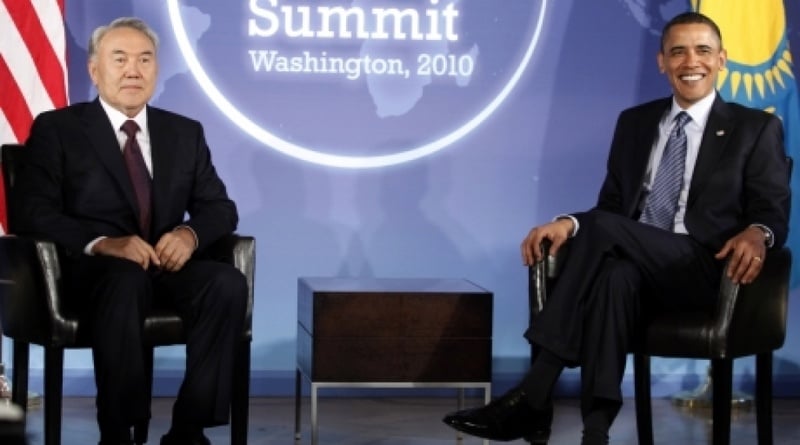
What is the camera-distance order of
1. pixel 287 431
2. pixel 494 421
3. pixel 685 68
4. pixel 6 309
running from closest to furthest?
pixel 494 421
pixel 6 309
pixel 685 68
pixel 287 431

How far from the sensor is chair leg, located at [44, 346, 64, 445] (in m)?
3.76

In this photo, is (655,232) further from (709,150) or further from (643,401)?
(643,401)

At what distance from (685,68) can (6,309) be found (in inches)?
90.4

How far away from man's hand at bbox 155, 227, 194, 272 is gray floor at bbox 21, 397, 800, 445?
2.60 feet

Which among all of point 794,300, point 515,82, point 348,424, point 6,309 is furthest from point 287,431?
point 794,300

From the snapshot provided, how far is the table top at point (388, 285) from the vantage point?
426 centimetres

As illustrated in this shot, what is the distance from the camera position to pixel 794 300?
19.2ft

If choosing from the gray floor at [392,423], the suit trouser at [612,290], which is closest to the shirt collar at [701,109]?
the suit trouser at [612,290]

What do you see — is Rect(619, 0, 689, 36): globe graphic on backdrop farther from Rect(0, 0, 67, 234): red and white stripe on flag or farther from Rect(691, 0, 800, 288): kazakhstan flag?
Rect(0, 0, 67, 234): red and white stripe on flag

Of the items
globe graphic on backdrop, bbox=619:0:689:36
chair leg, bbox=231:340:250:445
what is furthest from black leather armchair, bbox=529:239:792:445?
globe graphic on backdrop, bbox=619:0:689:36

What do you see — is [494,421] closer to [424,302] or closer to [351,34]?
[424,302]

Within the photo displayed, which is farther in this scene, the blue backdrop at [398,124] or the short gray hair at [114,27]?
the blue backdrop at [398,124]

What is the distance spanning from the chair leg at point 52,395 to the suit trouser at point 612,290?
1355mm

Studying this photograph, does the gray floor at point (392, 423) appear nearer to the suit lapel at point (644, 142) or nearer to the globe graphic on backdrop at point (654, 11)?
the suit lapel at point (644, 142)
